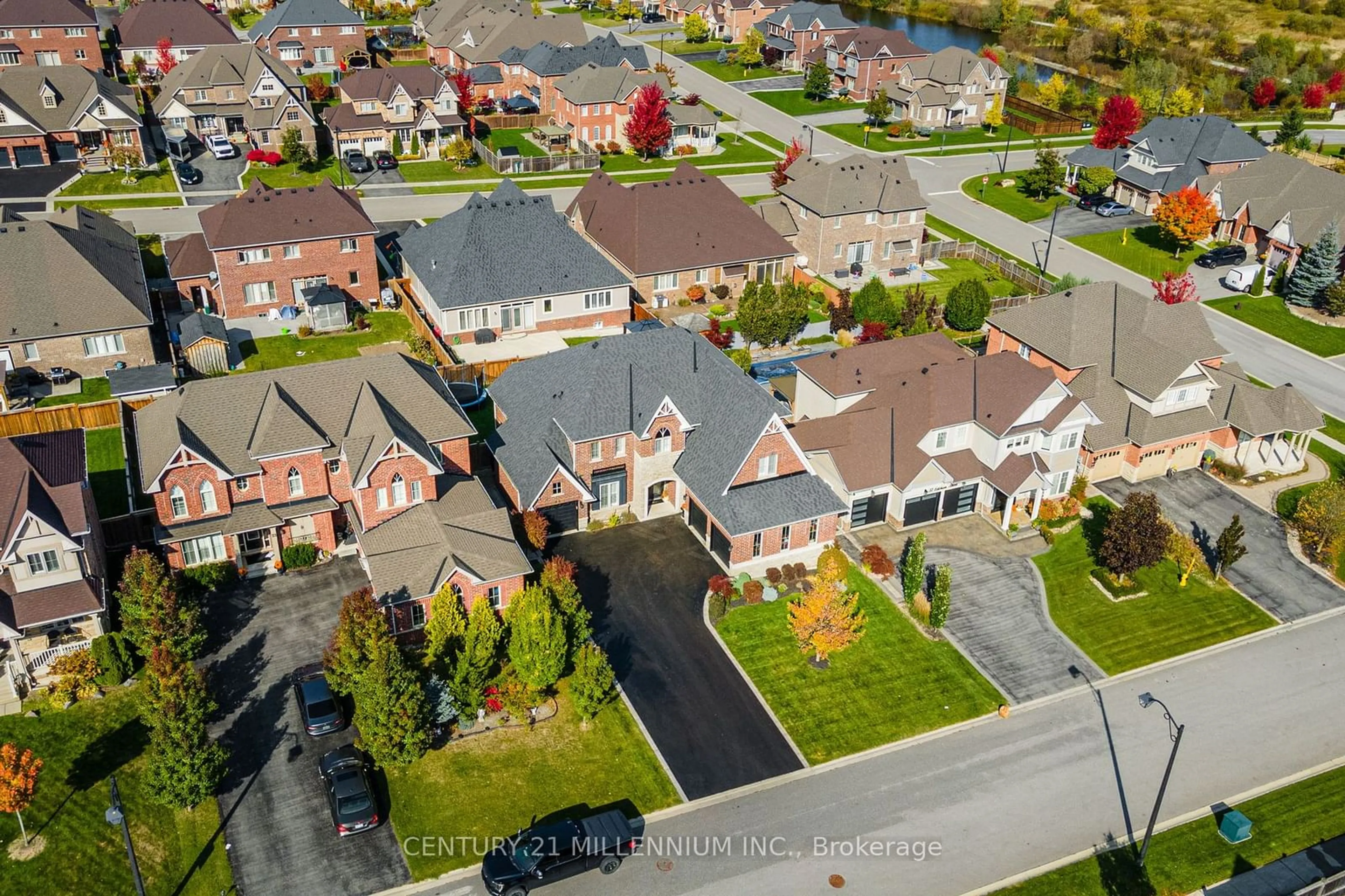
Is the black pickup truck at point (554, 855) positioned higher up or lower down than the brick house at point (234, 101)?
lower down

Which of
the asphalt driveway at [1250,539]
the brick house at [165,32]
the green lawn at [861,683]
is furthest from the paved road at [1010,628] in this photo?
the brick house at [165,32]

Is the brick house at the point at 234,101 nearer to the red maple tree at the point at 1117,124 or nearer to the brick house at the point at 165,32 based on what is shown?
the brick house at the point at 165,32

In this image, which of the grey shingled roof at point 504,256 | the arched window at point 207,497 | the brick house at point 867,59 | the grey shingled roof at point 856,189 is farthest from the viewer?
the brick house at point 867,59

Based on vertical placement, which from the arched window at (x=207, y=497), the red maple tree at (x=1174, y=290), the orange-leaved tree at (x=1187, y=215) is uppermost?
the orange-leaved tree at (x=1187, y=215)

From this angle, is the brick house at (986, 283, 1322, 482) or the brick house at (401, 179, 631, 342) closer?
the brick house at (986, 283, 1322, 482)

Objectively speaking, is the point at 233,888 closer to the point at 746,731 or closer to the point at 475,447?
the point at 746,731

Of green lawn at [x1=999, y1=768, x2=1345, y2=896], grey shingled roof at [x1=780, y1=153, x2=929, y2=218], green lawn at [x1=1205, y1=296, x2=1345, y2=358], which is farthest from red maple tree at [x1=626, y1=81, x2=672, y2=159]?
green lawn at [x1=999, y1=768, x2=1345, y2=896]

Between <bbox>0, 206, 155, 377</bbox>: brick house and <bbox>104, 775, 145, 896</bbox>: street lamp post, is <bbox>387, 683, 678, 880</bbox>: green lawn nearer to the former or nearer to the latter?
<bbox>104, 775, 145, 896</bbox>: street lamp post
